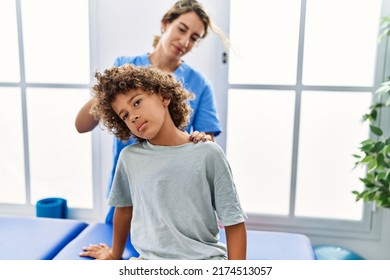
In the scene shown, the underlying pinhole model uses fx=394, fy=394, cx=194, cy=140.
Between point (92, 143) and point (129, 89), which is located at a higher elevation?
point (129, 89)

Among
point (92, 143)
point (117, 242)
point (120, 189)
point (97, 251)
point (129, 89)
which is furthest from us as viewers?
point (92, 143)

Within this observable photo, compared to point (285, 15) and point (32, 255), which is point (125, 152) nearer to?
point (32, 255)

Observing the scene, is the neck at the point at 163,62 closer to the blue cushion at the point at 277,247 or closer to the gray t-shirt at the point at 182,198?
the gray t-shirt at the point at 182,198

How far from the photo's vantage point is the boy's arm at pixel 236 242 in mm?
910

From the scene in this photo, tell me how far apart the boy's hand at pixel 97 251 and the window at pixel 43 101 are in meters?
0.85

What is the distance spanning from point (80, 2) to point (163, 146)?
50.6 inches

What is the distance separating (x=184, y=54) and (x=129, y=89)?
1.83ft

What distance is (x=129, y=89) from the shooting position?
2.92 ft

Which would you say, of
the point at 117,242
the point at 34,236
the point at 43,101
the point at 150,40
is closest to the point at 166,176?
the point at 117,242

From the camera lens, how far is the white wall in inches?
73.2

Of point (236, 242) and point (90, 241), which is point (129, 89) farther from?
point (90, 241)

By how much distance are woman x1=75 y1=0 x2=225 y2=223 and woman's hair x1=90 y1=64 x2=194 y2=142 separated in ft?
0.85

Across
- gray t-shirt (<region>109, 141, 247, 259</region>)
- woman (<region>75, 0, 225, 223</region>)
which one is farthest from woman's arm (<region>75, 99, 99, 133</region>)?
gray t-shirt (<region>109, 141, 247, 259</region>)

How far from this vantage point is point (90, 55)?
6.35 feet
